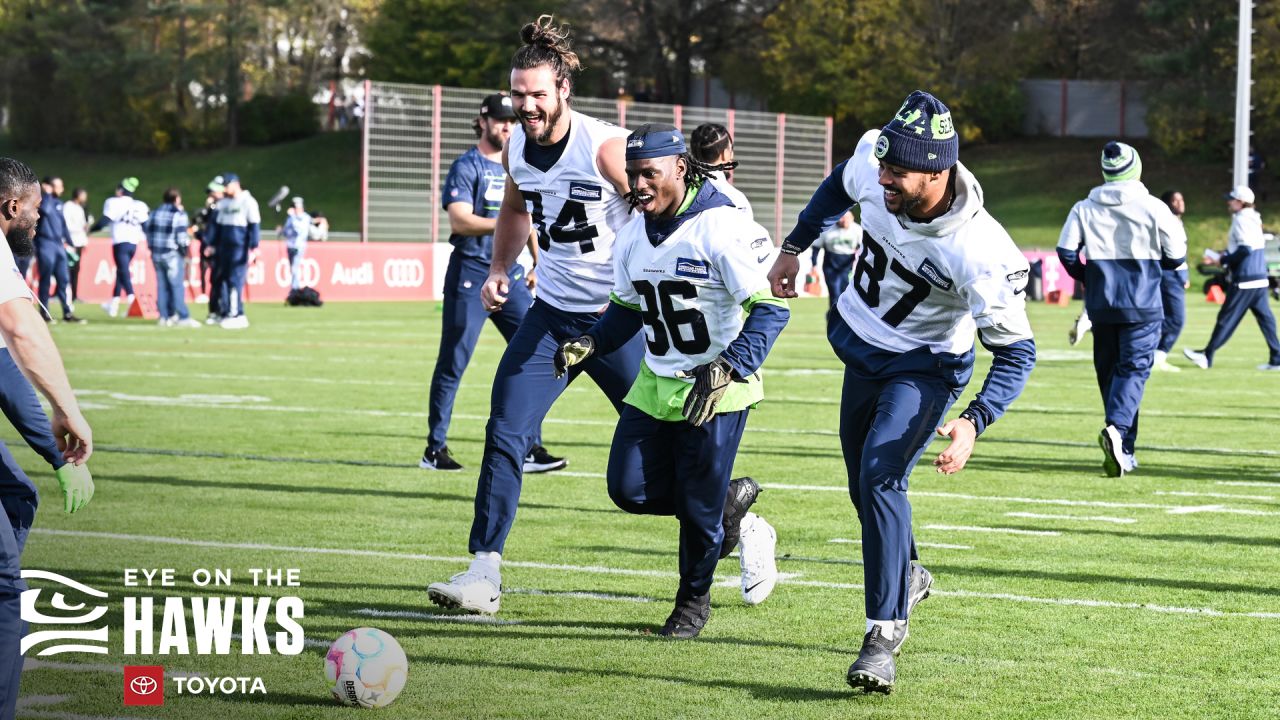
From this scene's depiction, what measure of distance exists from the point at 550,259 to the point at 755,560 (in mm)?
1677

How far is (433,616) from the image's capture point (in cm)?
693

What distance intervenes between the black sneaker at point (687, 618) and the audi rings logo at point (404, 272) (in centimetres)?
2987

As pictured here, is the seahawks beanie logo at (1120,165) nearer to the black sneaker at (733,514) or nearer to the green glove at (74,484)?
the black sneaker at (733,514)

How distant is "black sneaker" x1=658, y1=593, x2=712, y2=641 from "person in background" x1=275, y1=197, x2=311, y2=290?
25.5 metres

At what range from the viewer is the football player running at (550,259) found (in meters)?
7.19

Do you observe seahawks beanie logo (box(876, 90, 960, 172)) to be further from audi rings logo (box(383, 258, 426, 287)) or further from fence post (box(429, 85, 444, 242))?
audi rings logo (box(383, 258, 426, 287))

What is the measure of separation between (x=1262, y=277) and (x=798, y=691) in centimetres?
1548

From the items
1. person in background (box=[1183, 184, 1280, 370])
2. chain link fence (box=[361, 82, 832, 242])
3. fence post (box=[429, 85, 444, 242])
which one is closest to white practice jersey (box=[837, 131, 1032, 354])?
person in background (box=[1183, 184, 1280, 370])

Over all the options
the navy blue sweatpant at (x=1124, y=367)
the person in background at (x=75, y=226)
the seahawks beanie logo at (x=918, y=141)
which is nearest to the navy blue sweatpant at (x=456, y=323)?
the navy blue sweatpant at (x=1124, y=367)

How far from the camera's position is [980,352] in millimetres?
22922

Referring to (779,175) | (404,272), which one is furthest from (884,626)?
(779,175)

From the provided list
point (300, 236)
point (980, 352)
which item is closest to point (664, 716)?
point (980, 352)

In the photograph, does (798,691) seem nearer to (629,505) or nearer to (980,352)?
(629,505)

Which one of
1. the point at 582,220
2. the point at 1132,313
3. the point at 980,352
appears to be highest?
the point at 582,220
